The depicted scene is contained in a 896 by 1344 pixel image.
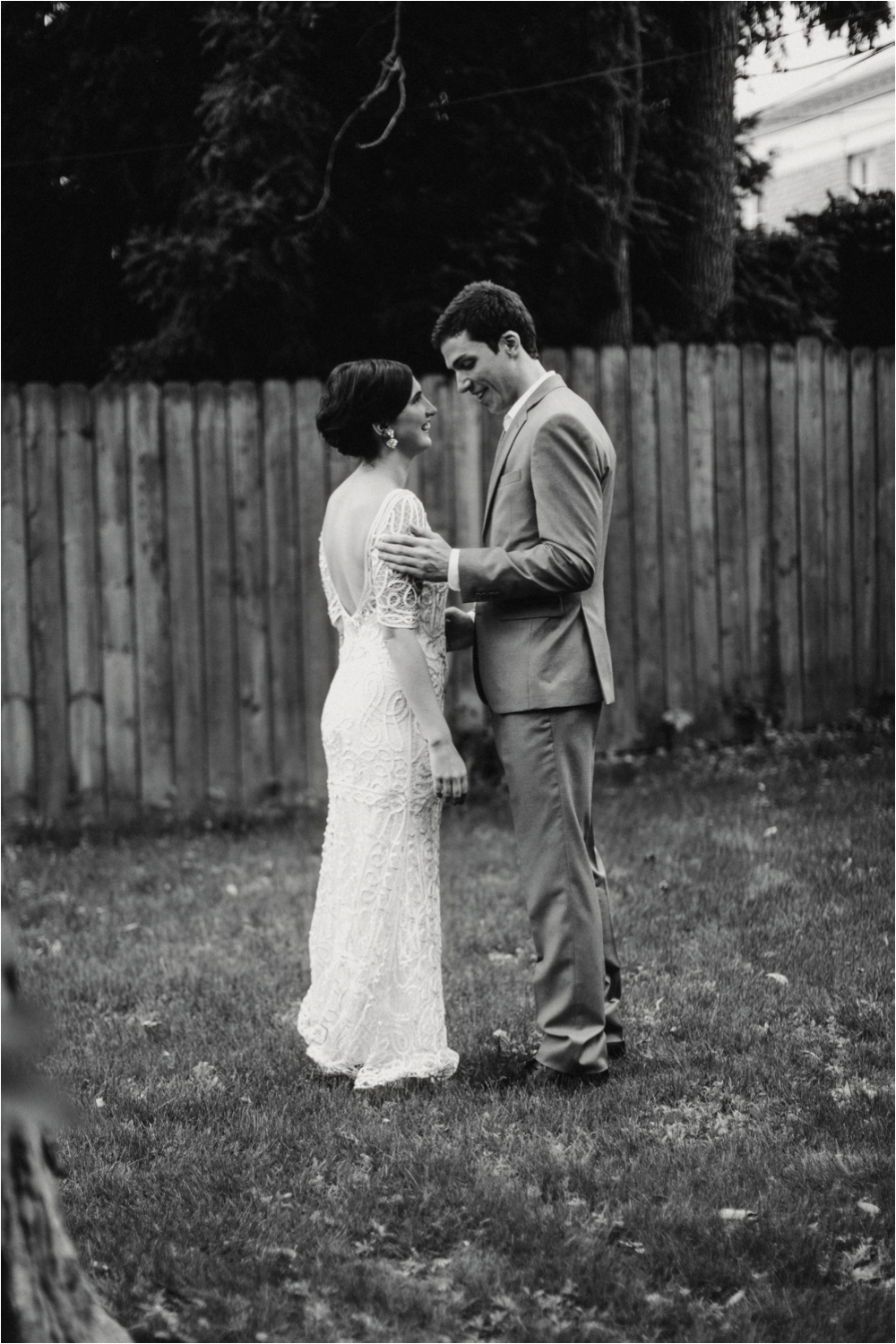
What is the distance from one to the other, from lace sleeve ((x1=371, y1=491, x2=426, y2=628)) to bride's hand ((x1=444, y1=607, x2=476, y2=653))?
0.89ft

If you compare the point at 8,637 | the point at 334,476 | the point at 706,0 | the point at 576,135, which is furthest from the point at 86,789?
the point at 706,0

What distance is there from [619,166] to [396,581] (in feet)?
22.0

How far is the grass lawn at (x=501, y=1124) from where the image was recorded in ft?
10.2

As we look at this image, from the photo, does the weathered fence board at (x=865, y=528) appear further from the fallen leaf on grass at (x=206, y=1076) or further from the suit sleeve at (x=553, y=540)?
the fallen leaf on grass at (x=206, y=1076)

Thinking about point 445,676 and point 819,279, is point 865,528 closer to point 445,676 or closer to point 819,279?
point 819,279

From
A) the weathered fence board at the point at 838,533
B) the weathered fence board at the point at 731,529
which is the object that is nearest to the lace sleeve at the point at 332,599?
the weathered fence board at the point at 731,529

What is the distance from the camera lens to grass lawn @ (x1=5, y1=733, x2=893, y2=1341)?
10.2 feet

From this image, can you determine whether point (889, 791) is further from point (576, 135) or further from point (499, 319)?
point (576, 135)

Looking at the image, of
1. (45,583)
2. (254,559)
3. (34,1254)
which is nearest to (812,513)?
(254,559)

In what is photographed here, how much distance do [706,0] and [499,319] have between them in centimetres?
611

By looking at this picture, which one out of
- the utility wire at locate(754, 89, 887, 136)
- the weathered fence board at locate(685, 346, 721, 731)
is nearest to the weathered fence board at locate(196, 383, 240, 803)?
the weathered fence board at locate(685, 346, 721, 731)

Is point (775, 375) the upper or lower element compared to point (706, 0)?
lower

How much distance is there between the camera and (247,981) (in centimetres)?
536

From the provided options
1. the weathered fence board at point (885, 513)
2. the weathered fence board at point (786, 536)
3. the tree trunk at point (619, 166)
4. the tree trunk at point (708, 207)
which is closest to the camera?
the weathered fence board at point (786, 536)
